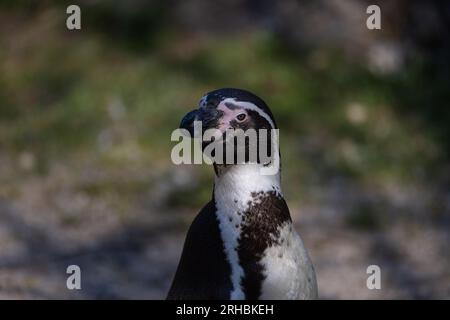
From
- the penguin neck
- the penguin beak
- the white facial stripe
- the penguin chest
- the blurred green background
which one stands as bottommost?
the penguin chest

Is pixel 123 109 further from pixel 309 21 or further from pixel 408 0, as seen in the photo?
pixel 408 0

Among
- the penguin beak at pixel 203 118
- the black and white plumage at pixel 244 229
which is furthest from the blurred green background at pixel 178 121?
the penguin beak at pixel 203 118

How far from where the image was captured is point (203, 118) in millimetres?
3471

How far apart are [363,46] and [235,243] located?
15.8ft

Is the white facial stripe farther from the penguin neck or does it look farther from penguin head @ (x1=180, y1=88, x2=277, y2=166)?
the penguin neck

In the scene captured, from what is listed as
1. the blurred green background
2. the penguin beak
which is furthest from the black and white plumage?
the blurred green background

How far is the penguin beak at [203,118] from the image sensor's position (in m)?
3.44

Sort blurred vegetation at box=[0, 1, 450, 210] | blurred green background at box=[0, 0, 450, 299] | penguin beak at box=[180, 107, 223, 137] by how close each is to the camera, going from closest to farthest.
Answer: penguin beak at box=[180, 107, 223, 137] < blurred green background at box=[0, 0, 450, 299] < blurred vegetation at box=[0, 1, 450, 210]

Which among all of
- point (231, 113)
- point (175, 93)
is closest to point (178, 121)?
point (175, 93)

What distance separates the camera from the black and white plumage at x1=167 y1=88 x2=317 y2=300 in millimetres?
3482

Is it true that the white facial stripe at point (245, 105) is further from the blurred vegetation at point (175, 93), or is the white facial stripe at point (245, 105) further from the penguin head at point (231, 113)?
the blurred vegetation at point (175, 93)

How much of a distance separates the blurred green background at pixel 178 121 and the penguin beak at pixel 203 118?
217 cm

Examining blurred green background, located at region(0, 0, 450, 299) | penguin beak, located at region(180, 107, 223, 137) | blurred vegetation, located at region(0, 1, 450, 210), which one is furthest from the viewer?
blurred vegetation, located at region(0, 1, 450, 210)

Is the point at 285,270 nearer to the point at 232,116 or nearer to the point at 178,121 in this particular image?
the point at 232,116
